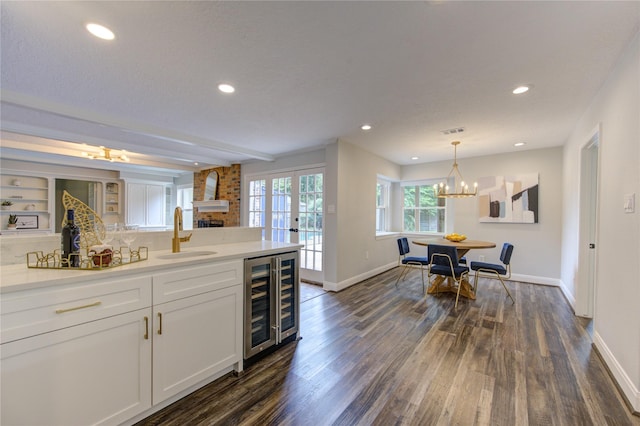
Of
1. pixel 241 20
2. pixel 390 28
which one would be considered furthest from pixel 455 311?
pixel 241 20

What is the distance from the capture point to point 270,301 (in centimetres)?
234

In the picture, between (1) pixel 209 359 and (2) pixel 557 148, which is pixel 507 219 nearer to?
(2) pixel 557 148

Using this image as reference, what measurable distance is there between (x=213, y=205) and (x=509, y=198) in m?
6.25

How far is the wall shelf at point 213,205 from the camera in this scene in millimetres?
6059

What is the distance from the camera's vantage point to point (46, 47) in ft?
6.13

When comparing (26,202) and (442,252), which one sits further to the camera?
(26,202)

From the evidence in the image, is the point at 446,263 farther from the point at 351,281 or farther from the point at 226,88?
the point at 226,88

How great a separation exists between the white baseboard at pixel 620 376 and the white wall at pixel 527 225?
2604mm

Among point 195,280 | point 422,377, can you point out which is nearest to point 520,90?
point 422,377

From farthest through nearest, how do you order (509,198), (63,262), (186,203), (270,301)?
(186,203)
(509,198)
(270,301)
(63,262)

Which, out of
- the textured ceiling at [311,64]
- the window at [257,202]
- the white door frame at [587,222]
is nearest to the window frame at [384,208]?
the textured ceiling at [311,64]

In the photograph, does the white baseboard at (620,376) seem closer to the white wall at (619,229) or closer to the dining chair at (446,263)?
the white wall at (619,229)

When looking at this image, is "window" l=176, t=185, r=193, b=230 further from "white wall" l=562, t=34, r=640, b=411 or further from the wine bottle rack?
"white wall" l=562, t=34, r=640, b=411

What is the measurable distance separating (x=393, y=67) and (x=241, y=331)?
7.96 feet
